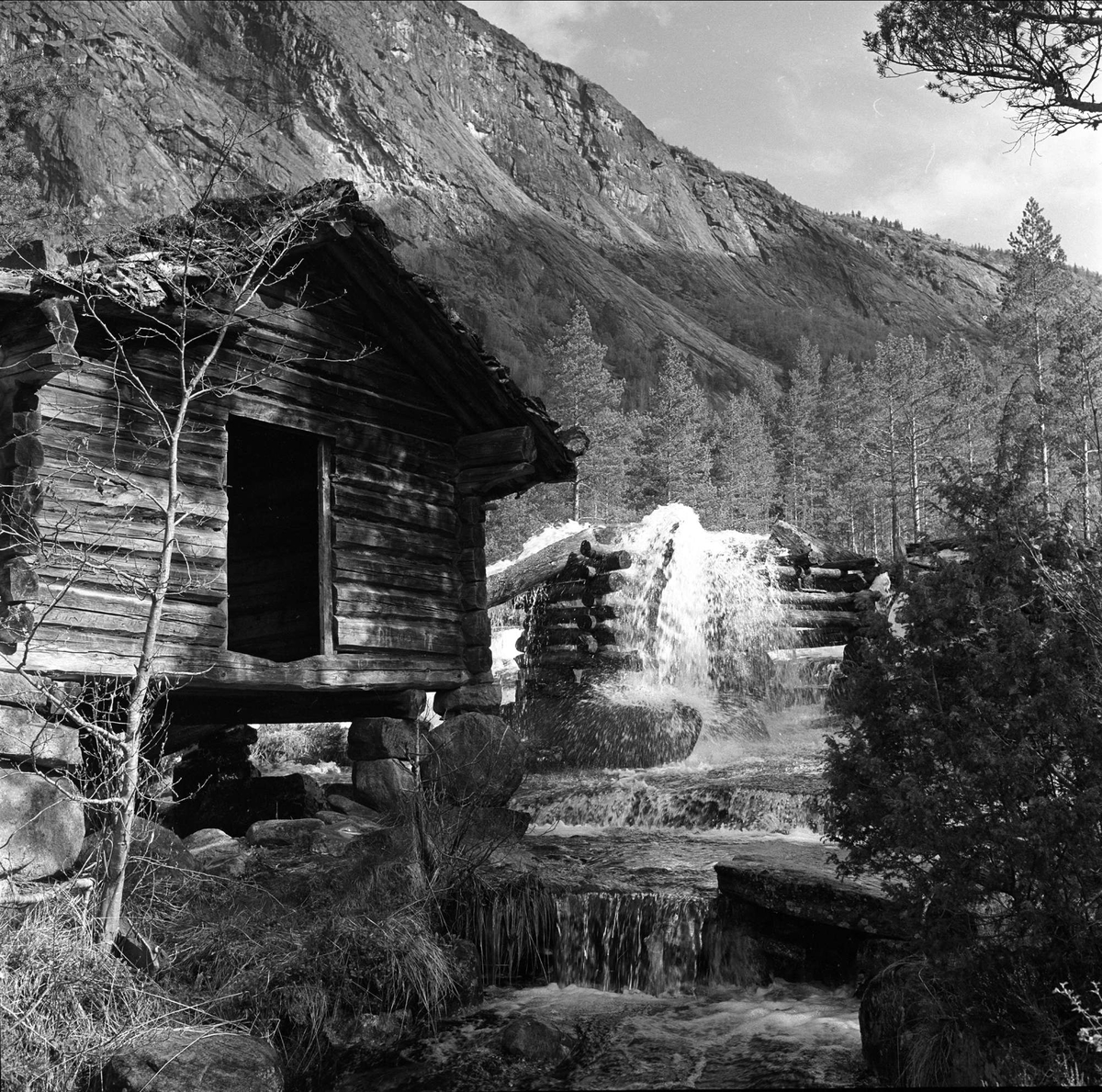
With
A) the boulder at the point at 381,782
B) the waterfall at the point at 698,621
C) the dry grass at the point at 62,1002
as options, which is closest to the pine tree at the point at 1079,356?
the waterfall at the point at 698,621

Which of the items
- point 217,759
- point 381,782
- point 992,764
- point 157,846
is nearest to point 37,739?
point 157,846

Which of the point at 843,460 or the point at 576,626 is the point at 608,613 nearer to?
the point at 576,626

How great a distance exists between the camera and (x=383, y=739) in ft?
34.1

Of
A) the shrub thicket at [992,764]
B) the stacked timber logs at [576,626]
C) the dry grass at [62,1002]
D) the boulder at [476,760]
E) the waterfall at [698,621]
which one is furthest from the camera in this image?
the stacked timber logs at [576,626]

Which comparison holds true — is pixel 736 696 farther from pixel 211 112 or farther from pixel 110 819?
pixel 211 112

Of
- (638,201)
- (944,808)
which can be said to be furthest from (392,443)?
(638,201)

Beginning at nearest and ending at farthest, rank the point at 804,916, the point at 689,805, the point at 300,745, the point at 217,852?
the point at 804,916 → the point at 217,852 → the point at 689,805 → the point at 300,745

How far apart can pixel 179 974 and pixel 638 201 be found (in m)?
171

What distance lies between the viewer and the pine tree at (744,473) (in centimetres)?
5316

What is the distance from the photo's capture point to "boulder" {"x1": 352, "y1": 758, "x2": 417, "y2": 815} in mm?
10367

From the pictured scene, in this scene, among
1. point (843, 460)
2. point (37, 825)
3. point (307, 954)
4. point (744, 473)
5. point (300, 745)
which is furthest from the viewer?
point (843, 460)

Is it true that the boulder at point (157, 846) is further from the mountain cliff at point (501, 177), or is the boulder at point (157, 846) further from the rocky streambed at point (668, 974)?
the mountain cliff at point (501, 177)

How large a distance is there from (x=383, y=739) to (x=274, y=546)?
3.62 m

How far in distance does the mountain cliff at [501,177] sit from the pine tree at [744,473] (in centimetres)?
2210
